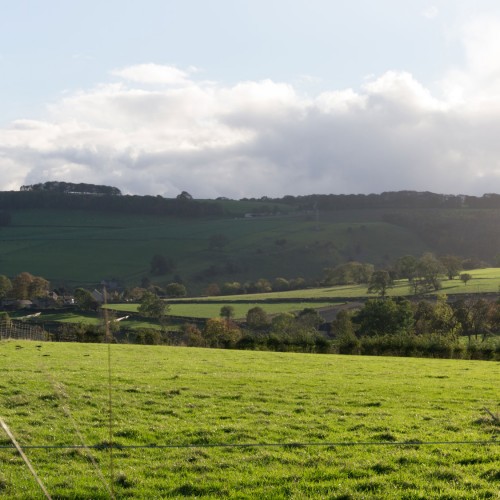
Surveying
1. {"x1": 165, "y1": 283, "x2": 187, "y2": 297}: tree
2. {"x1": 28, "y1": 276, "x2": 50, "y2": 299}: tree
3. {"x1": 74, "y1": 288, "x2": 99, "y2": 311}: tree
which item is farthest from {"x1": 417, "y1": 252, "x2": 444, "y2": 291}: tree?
{"x1": 28, "y1": 276, "x2": 50, "y2": 299}: tree

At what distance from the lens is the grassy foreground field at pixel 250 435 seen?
1122cm

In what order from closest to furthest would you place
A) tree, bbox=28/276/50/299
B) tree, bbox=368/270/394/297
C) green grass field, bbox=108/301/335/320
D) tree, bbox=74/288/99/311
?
tree, bbox=74/288/99/311
green grass field, bbox=108/301/335/320
tree, bbox=368/270/394/297
tree, bbox=28/276/50/299

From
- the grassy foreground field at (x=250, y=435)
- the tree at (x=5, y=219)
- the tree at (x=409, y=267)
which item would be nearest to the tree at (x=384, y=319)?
the grassy foreground field at (x=250, y=435)

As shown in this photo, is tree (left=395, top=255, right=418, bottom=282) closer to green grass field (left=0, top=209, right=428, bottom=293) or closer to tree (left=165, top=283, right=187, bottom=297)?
green grass field (left=0, top=209, right=428, bottom=293)

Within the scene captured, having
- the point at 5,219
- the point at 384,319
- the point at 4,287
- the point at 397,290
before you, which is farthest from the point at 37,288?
the point at 5,219

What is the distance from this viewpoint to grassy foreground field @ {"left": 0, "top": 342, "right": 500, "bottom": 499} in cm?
1122

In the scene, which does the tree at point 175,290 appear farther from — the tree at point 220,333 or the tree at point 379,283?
the tree at point 220,333

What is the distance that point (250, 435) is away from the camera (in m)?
15.1

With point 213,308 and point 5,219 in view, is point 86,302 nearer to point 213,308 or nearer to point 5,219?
point 213,308

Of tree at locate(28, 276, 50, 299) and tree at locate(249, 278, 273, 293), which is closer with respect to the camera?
tree at locate(28, 276, 50, 299)

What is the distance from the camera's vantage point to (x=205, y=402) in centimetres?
2019

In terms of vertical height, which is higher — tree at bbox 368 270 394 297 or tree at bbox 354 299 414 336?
tree at bbox 368 270 394 297

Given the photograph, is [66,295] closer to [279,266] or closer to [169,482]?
[279,266]

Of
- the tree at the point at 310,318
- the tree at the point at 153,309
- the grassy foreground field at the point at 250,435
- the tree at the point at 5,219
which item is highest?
the tree at the point at 5,219
